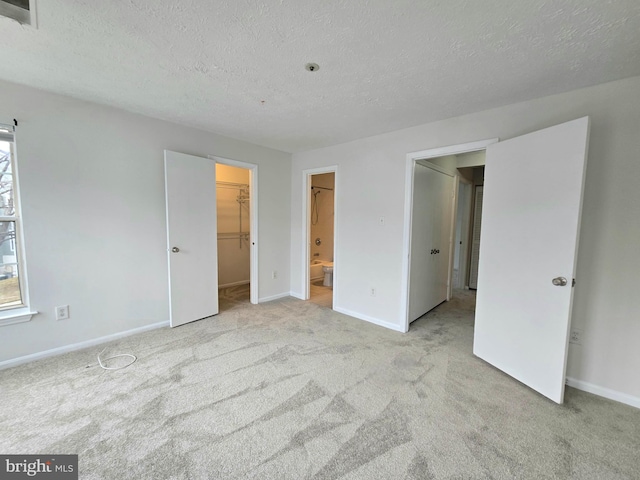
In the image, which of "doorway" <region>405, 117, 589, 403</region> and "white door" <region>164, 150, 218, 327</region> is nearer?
"doorway" <region>405, 117, 589, 403</region>

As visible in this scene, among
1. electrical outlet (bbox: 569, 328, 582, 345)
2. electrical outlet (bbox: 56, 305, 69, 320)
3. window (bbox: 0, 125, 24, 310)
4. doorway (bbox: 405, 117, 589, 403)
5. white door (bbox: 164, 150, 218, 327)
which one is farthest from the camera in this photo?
white door (bbox: 164, 150, 218, 327)

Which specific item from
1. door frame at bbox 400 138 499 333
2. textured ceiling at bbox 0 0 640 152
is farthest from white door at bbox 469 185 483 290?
textured ceiling at bbox 0 0 640 152

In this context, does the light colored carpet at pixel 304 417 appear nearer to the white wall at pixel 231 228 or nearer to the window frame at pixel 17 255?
the window frame at pixel 17 255

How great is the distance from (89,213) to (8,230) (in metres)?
0.55

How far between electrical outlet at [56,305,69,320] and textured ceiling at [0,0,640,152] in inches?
76.0

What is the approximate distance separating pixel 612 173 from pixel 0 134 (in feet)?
15.6

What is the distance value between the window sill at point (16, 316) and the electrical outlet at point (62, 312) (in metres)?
0.16

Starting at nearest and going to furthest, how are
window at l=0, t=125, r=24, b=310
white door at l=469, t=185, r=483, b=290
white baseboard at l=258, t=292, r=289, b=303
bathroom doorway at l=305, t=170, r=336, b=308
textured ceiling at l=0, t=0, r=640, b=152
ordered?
textured ceiling at l=0, t=0, r=640, b=152, window at l=0, t=125, r=24, b=310, white baseboard at l=258, t=292, r=289, b=303, white door at l=469, t=185, r=483, b=290, bathroom doorway at l=305, t=170, r=336, b=308

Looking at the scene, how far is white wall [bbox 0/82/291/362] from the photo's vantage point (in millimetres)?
2266

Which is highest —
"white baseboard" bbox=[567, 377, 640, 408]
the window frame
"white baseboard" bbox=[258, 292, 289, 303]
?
the window frame

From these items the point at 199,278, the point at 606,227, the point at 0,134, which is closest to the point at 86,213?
the point at 0,134

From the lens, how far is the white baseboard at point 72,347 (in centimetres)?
225

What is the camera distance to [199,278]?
3291 mm

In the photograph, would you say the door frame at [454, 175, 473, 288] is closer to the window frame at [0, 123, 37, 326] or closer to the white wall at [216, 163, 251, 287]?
the white wall at [216, 163, 251, 287]
